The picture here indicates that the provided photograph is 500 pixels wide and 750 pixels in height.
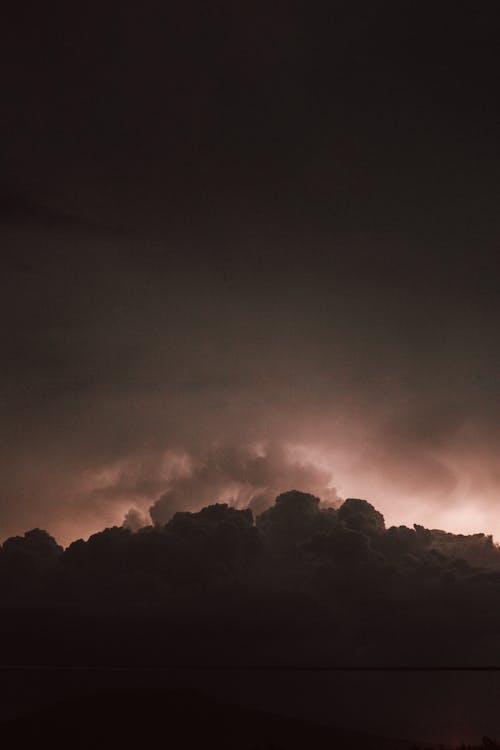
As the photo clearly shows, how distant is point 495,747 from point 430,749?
269 inches

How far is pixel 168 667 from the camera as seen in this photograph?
54594 mm

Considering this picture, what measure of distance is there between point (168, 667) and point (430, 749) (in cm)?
3530

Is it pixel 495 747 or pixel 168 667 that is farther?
pixel 495 747

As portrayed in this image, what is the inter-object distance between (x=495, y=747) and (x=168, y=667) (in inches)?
1570

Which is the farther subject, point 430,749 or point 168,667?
point 430,749

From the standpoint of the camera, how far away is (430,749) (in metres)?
71.2

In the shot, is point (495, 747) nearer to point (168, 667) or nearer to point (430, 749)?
point (430, 749)

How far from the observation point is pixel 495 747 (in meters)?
70.2

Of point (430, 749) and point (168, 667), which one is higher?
point (168, 667)

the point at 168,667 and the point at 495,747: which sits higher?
the point at 168,667

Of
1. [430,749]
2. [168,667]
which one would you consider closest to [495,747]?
[430,749]
